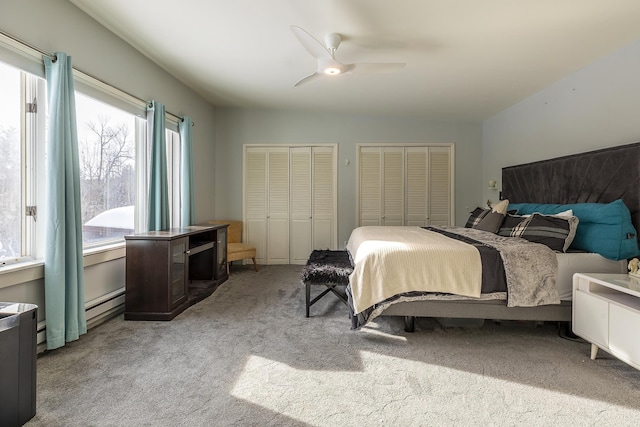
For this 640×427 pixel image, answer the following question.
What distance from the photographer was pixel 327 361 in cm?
213

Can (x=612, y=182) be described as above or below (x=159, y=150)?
below

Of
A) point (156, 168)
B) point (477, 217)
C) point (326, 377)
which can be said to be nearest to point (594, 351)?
point (326, 377)

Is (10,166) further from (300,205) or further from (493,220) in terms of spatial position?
(493,220)

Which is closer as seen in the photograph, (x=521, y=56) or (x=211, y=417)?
(x=211, y=417)

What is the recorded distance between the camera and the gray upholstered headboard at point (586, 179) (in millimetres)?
2613

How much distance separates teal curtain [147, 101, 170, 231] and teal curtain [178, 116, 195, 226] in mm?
624

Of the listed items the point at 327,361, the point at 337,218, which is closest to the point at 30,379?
the point at 327,361

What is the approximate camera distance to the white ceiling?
2354mm

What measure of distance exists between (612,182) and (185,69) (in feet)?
14.9

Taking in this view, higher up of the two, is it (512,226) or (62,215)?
(62,215)

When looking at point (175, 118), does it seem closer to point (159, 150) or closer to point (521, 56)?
point (159, 150)

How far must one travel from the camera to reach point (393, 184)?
17.7ft

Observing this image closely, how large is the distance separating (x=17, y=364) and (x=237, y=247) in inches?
130

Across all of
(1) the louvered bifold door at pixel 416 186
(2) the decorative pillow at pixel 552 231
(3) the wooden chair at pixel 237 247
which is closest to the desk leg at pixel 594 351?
(2) the decorative pillow at pixel 552 231
